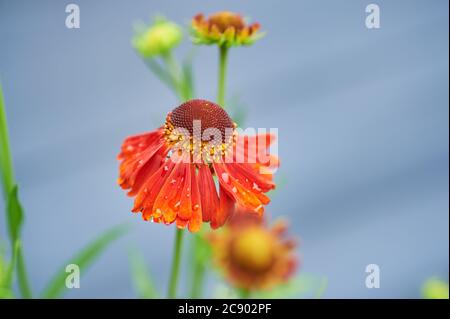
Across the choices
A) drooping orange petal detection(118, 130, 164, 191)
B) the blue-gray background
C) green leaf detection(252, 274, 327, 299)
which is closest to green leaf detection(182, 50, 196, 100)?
drooping orange petal detection(118, 130, 164, 191)

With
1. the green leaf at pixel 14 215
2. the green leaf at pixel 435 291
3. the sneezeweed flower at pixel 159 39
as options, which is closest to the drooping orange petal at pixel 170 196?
the green leaf at pixel 14 215

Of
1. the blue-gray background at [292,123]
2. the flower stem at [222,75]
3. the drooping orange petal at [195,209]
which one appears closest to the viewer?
the drooping orange petal at [195,209]

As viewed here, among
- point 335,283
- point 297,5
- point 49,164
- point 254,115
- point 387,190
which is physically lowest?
point 335,283

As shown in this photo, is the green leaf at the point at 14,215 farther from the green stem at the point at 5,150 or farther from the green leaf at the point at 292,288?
the green leaf at the point at 292,288

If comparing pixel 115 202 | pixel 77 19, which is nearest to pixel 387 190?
pixel 115 202

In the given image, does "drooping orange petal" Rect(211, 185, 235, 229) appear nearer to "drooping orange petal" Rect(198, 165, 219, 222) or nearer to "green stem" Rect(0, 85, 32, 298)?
"drooping orange petal" Rect(198, 165, 219, 222)

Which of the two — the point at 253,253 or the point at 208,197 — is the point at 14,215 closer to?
the point at 208,197

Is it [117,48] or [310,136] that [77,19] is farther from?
[310,136]
